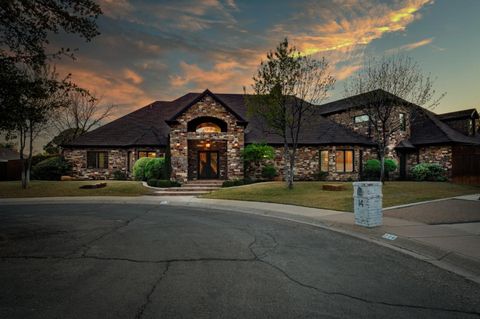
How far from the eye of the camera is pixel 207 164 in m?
24.5

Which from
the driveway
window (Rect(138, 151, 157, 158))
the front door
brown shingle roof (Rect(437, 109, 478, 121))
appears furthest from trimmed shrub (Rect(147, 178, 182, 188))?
brown shingle roof (Rect(437, 109, 478, 121))

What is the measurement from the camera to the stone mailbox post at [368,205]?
7.50 metres

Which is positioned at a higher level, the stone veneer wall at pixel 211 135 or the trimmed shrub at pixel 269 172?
the stone veneer wall at pixel 211 135

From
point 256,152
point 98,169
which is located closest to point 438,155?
point 256,152

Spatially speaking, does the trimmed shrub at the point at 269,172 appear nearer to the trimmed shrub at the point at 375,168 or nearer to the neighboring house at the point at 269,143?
the neighboring house at the point at 269,143

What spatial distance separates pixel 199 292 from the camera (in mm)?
3623

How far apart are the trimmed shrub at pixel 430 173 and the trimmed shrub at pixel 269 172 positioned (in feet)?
40.8

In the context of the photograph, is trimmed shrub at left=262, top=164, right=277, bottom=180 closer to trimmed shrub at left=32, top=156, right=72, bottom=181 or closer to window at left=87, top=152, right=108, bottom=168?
window at left=87, top=152, right=108, bottom=168

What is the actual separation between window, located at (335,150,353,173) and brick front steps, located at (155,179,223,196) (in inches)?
453

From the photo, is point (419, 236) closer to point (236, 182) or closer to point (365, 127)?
point (236, 182)

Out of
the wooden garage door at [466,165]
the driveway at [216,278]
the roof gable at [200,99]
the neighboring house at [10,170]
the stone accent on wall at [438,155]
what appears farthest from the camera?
the neighboring house at [10,170]

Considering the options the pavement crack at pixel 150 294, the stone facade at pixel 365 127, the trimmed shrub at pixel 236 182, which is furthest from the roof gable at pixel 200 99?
the pavement crack at pixel 150 294

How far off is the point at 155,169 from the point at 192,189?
4.60 meters

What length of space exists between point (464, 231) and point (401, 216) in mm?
2166
